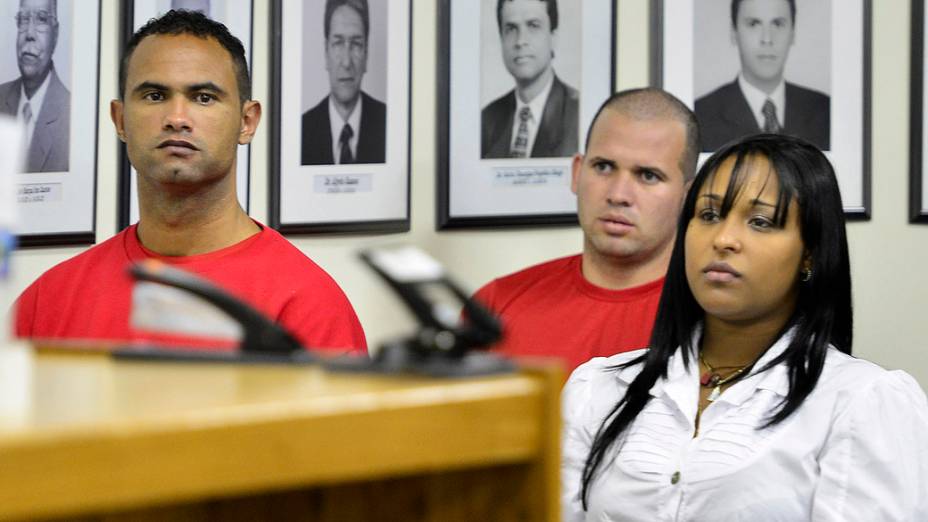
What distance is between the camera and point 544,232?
3.38 metres

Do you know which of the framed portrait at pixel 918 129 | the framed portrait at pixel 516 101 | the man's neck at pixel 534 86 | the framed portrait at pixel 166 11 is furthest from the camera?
the framed portrait at pixel 918 129

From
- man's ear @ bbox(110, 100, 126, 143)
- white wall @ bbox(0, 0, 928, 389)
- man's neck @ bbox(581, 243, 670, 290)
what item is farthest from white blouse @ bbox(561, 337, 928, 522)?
man's ear @ bbox(110, 100, 126, 143)

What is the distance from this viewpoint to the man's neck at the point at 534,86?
3.33 metres

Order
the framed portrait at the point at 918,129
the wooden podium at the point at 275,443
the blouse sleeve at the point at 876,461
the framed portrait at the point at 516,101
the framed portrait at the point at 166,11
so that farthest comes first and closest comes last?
the framed portrait at the point at 918,129 → the framed portrait at the point at 516,101 → the framed portrait at the point at 166,11 → the blouse sleeve at the point at 876,461 → the wooden podium at the point at 275,443

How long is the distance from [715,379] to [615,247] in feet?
2.31

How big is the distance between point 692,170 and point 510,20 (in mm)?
621

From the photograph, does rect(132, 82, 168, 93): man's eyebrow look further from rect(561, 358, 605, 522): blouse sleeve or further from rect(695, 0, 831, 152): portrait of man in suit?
rect(695, 0, 831, 152): portrait of man in suit

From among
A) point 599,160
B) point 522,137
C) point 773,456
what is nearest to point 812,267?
point 773,456

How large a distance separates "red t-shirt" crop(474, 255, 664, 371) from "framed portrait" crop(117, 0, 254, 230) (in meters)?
0.70

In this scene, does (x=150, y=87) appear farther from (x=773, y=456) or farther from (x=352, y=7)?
(x=773, y=456)

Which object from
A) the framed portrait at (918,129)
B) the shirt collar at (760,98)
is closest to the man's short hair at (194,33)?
the shirt collar at (760,98)

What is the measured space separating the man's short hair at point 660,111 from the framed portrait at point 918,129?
32.8 inches

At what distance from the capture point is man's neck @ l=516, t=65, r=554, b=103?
3.33 m

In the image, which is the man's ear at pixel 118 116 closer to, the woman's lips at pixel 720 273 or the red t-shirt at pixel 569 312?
the red t-shirt at pixel 569 312
